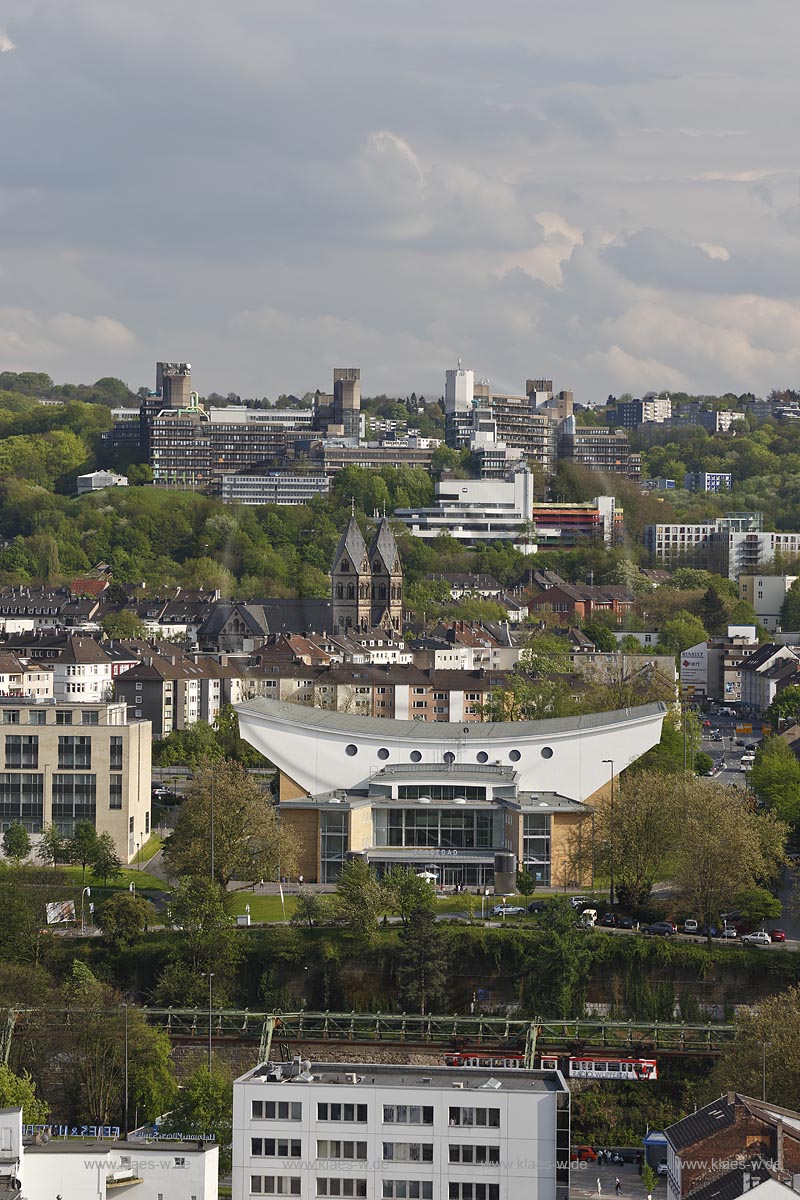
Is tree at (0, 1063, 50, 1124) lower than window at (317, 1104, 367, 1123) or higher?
lower

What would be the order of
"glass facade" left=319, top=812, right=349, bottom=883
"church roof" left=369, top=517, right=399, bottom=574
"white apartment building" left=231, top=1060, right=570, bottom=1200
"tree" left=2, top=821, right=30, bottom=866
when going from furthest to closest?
1. "church roof" left=369, top=517, right=399, bottom=574
2. "tree" left=2, top=821, right=30, bottom=866
3. "glass facade" left=319, top=812, right=349, bottom=883
4. "white apartment building" left=231, top=1060, right=570, bottom=1200

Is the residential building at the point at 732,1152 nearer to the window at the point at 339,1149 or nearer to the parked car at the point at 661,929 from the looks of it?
the window at the point at 339,1149

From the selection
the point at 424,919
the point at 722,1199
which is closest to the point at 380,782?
the point at 424,919

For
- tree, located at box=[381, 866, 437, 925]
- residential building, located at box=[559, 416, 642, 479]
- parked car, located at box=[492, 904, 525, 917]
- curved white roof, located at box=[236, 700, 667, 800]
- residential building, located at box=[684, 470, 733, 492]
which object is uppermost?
residential building, located at box=[559, 416, 642, 479]

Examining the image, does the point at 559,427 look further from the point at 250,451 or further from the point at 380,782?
the point at 380,782

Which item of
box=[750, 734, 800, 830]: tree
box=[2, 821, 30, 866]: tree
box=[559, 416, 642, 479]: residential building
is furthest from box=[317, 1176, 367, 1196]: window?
box=[559, 416, 642, 479]: residential building

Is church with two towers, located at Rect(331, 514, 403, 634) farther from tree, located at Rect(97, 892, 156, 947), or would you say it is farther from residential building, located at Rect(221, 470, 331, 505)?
tree, located at Rect(97, 892, 156, 947)

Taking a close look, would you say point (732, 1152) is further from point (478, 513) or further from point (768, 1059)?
point (478, 513)

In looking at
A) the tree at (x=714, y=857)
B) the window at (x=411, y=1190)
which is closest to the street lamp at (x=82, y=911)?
the tree at (x=714, y=857)
